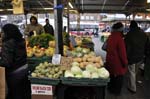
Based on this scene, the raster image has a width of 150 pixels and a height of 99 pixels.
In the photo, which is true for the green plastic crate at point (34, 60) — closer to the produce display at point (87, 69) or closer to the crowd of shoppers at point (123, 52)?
the produce display at point (87, 69)

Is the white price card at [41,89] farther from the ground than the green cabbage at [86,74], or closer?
closer

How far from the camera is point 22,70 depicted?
13.7ft

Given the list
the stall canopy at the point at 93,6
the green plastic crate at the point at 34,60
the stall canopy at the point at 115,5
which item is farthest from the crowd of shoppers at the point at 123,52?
the stall canopy at the point at 115,5

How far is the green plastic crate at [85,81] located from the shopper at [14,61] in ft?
3.00

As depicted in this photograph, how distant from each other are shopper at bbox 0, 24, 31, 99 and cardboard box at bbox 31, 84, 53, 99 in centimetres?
66

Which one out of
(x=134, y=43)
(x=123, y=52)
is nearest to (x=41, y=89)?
(x=123, y=52)

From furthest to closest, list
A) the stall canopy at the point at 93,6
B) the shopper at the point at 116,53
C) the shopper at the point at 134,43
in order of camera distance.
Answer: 1. the stall canopy at the point at 93,6
2. the shopper at the point at 134,43
3. the shopper at the point at 116,53

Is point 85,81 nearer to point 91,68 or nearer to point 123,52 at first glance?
point 91,68

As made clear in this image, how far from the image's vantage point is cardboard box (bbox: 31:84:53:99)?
3.51 metres

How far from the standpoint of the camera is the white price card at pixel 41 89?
351 cm

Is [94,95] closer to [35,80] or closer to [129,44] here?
[35,80]

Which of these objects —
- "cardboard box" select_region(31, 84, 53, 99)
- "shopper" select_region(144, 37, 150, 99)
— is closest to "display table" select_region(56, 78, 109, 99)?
"cardboard box" select_region(31, 84, 53, 99)

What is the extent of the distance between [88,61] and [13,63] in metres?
1.11

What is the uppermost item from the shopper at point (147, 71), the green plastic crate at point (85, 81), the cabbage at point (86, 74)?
the cabbage at point (86, 74)
